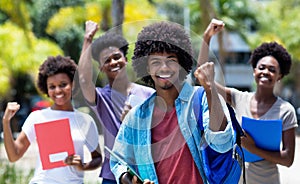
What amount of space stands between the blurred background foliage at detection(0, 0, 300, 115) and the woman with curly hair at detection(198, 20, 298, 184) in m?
7.76

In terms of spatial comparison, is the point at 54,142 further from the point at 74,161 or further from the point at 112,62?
the point at 112,62

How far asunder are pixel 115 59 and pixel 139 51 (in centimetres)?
81

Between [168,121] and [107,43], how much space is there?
1143 mm

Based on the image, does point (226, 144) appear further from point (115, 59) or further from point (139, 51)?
point (115, 59)

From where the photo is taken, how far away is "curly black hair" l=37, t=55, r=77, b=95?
4023mm

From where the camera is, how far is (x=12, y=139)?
3.95m

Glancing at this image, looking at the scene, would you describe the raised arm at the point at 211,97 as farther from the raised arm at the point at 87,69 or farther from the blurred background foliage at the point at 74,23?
the blurred background foliage at the point at 74,23

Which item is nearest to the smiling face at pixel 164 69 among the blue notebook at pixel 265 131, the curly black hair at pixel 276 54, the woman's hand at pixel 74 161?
the blue notebook at pixel 265 131

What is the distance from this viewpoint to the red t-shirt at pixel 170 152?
2.77 meters

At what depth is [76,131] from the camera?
3.91m

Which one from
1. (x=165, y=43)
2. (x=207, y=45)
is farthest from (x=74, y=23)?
(x=165, y=43)

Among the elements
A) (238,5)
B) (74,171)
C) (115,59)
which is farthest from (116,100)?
(238,5)

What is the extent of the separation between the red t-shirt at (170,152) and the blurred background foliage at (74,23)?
9069 millimetres

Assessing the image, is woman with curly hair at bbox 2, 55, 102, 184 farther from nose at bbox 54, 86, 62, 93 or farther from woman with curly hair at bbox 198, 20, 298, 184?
woman with curly hair at bbox 198, 20, 298, 184
